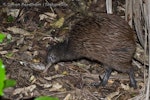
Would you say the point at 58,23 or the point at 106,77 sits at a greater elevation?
the point at 58,23

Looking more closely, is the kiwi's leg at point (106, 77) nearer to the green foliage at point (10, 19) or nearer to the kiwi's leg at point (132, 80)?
the kiwi's leg at point (132, 80)

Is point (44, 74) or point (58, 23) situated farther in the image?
point (58, 23)

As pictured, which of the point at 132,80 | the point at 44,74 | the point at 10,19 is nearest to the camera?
the point at 132,80

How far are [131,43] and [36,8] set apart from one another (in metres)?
2.07

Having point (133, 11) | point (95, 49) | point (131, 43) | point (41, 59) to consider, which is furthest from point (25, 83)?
point (133, 11)

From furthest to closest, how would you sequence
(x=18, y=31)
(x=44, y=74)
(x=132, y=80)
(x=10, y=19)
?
(x=10, y=19) < (x=18, y=31) < (x=44, y=74) < (x=132, y=80)

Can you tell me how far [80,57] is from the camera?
480 centimetres

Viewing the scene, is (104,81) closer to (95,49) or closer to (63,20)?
(95,49)

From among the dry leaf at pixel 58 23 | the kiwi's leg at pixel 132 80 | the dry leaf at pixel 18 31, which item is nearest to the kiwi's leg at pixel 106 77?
the kiwi's leg at pixel 132 80

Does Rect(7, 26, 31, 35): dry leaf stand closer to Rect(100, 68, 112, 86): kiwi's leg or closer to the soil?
the soil

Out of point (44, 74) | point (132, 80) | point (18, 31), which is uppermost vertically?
point (18, 31)

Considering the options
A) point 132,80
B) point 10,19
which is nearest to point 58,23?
point 10,19

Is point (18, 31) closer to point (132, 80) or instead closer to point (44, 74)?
point (44, 74)

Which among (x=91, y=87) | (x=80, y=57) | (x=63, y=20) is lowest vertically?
(x=91, y=87)
